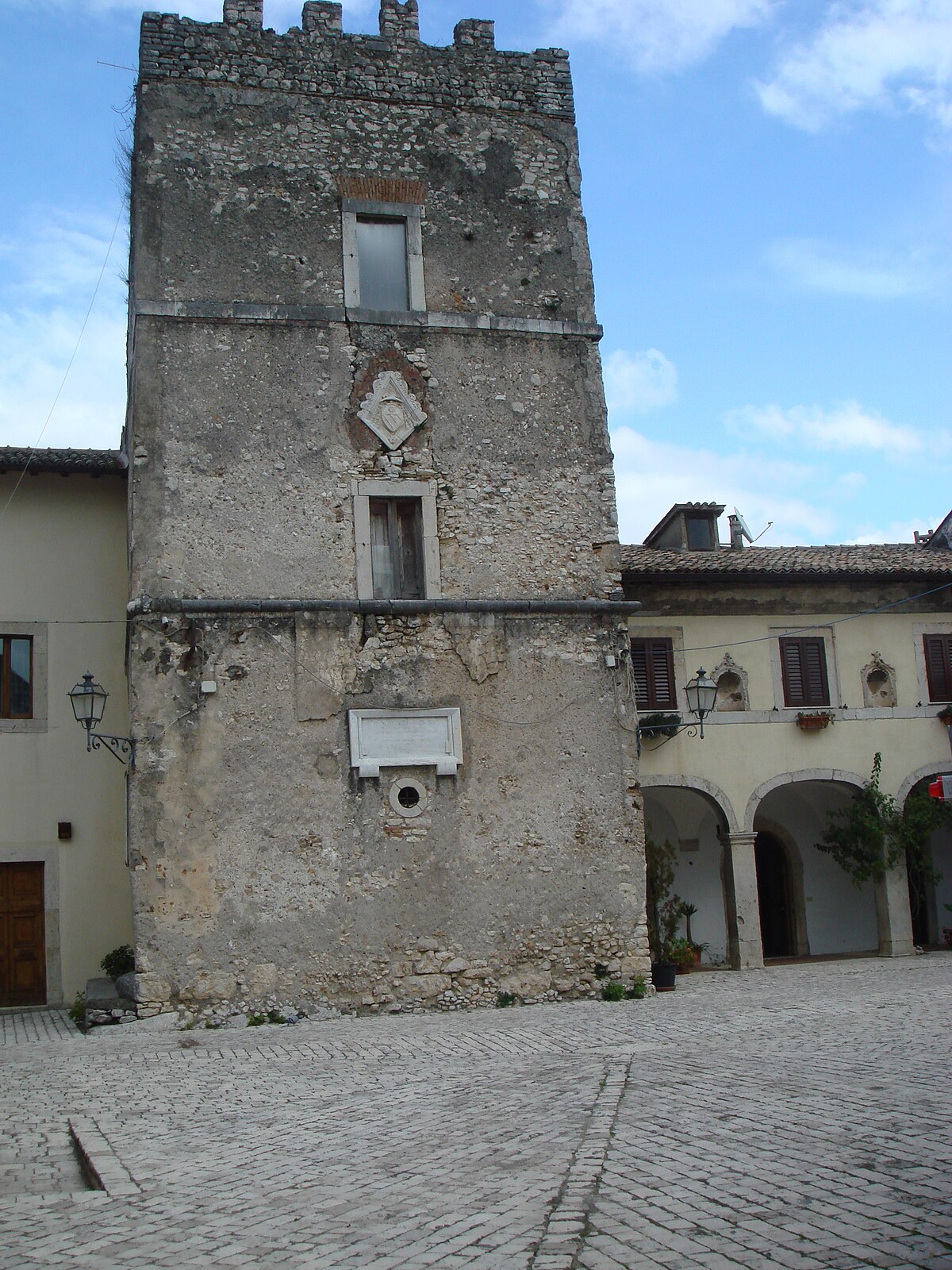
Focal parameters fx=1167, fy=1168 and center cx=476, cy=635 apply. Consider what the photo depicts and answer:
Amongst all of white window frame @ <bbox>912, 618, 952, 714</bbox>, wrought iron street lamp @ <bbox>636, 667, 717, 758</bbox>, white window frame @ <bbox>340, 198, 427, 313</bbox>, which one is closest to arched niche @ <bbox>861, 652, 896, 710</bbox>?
white window frame @ <bbox>912, 618, 952, 714</bbox>

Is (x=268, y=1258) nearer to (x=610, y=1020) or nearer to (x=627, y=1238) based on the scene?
(x=627, y=1238)

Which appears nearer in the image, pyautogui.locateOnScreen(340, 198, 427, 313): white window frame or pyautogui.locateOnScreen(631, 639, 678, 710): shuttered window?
pyautogui.locateOnScreen(340, 198, 427, 313): white window frame

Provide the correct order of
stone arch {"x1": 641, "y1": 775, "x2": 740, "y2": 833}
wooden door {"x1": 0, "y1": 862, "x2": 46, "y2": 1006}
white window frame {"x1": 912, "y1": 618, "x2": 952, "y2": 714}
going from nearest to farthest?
wooden door {"x1": 0, "y1": 862, "x2": 46, "y2": 1006}, stone arch {"x1": 641, "y1": 775, "x2": 740, "y2": 833}, white window frame {"x1": 912, "y1": 618, "x2": 952, "y2": 714}

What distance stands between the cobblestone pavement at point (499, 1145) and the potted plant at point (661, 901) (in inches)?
194

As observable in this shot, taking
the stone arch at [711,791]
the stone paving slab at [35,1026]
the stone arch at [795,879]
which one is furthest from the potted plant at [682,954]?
the stone paving slab at [35,1026]

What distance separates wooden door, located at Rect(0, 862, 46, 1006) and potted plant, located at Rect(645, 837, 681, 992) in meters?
8.31

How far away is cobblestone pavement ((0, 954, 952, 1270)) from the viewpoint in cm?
498

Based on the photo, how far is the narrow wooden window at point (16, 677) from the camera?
16219 mm

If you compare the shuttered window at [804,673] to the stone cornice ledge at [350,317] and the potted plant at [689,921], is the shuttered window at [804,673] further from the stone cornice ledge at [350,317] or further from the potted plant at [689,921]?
the stone cornice ledge at [350,317]

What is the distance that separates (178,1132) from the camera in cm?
776

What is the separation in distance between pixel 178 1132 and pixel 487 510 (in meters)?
8.56

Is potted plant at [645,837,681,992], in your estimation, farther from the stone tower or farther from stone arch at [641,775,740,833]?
the stone tower

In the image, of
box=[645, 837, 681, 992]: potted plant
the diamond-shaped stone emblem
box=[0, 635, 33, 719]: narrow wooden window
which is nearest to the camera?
the diamond-shaped stone emblem

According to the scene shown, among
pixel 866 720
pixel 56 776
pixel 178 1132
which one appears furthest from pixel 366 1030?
pixel 866 720
